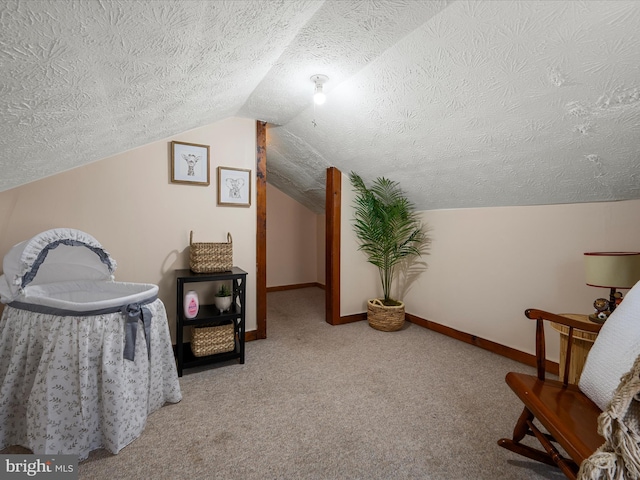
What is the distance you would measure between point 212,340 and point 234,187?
52.9 inches

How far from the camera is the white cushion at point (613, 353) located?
104 centimetres

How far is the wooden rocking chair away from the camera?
94cm

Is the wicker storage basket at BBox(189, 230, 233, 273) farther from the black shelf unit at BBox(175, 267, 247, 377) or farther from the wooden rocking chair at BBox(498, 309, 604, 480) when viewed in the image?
the wooden rocking chair at BBox(498, 309, 604, 480)

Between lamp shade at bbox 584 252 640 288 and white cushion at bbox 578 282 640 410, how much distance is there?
470mm

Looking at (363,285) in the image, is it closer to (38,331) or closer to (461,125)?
(461,125)

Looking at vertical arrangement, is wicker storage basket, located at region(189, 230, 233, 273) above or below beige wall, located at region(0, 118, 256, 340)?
below

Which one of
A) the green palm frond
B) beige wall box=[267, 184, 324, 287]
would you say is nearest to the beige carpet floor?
the green palm frond

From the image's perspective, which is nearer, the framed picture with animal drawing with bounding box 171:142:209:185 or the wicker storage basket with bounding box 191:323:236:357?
the wicker storage basket with bounding box 191:323:236:357

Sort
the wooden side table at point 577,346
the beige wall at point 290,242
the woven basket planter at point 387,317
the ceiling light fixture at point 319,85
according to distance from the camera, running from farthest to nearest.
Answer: the beige wall at point 290,242, the woven basket planter at point 387,317, the ceiling light fixture at point 319,85, the wooden side table at point 577,346

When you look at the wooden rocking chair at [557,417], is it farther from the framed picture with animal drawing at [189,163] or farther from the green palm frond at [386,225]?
the framed picture with animal drawing at [189,163]

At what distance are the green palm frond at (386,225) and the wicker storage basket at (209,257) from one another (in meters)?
1.52

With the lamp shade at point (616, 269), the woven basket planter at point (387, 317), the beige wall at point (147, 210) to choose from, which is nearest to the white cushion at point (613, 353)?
the lamp shade at point (616, 269)

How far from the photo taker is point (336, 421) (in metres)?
1.64

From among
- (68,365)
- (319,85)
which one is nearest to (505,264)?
(319,85)
